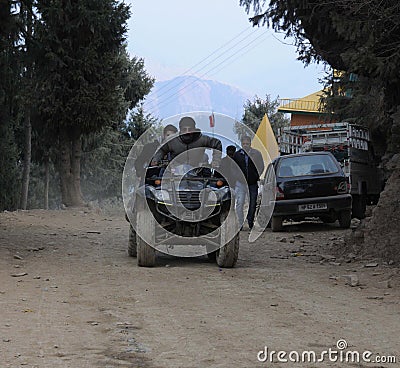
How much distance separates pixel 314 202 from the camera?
15.6m

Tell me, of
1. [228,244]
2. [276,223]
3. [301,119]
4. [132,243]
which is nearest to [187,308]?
[228,244]

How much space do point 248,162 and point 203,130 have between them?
6.27m

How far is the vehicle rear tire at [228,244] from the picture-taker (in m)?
9.48

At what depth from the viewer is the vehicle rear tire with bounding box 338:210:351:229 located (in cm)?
1598

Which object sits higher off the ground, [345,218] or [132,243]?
[345,218]

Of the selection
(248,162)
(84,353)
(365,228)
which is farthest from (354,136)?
(84,353)

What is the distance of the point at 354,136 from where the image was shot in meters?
20.6

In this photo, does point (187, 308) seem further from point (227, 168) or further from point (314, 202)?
point (314, 202)

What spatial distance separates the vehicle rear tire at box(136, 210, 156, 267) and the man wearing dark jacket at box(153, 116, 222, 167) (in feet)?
2.64

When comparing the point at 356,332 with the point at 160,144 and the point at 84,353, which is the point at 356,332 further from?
the point at 160,144

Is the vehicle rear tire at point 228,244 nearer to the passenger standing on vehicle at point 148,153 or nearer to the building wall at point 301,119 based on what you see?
the passenger standing on vehicle at point 148,153
